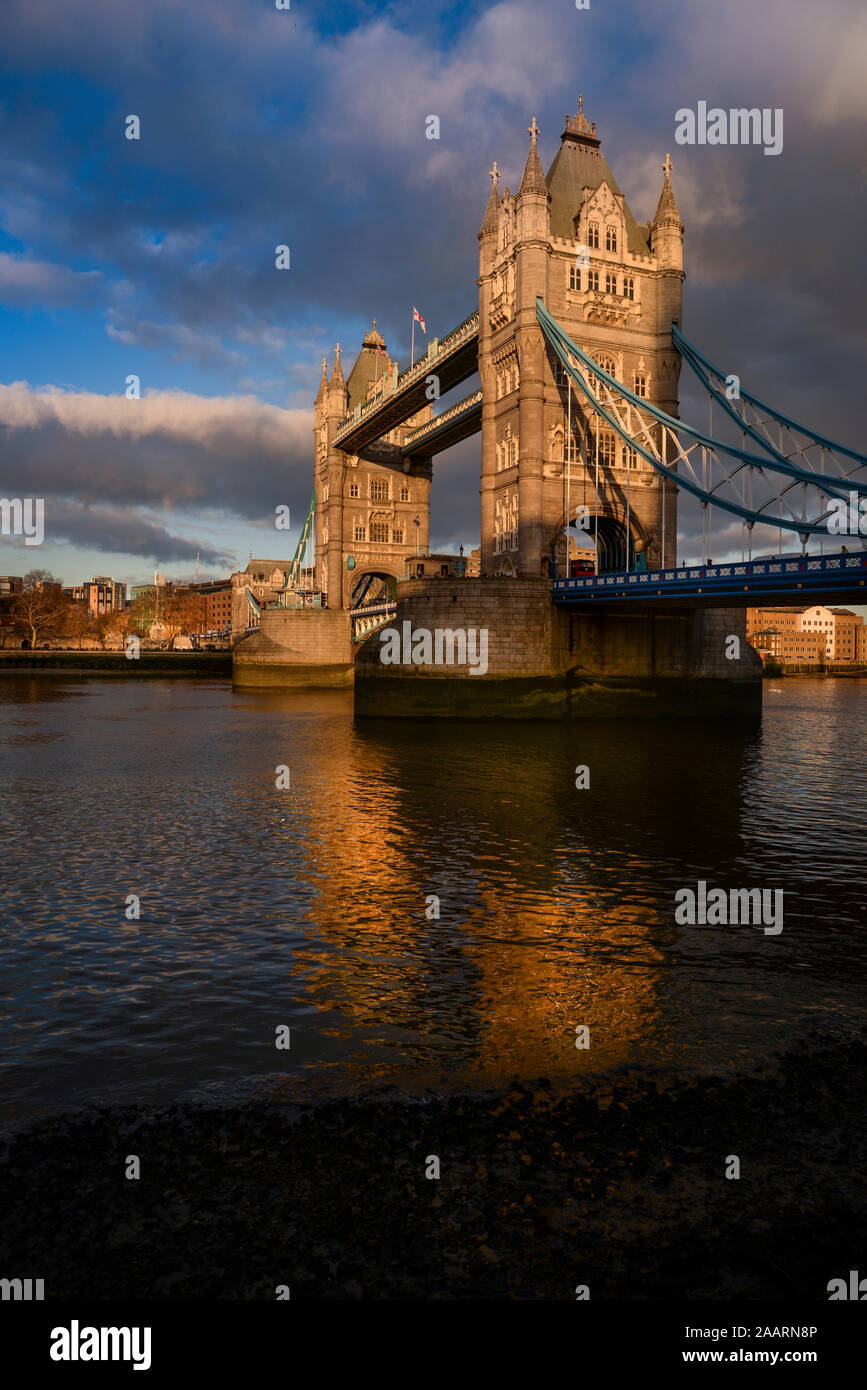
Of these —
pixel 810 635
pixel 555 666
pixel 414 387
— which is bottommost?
pixel 555 666

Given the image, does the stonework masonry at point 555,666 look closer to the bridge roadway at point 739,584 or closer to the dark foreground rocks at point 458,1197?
the bridge roadway at point 739,584

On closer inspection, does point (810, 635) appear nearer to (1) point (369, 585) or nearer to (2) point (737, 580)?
(1) point (369, 585)

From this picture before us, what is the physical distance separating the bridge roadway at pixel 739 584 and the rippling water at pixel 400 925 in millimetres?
7923

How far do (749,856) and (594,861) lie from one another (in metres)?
2.37

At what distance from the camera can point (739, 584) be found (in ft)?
98.6

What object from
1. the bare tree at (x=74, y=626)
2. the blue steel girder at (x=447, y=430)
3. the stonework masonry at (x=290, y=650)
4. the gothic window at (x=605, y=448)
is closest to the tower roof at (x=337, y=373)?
the blue steel girder at (x=447, y=430)

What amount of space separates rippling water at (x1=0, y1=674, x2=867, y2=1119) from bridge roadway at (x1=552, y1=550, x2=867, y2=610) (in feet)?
26.0

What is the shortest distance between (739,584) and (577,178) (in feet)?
83.5

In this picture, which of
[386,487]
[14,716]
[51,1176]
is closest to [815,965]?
[51,1176]

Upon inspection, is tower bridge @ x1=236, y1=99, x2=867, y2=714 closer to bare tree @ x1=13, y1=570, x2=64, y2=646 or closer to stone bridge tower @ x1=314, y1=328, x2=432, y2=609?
stone bridge tower @ x1=314, y1=328, x2=432, y2=609

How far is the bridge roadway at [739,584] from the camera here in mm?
26766

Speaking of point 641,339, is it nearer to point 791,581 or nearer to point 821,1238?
point 791,581

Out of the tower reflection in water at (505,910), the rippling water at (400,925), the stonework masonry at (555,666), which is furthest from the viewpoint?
the stonework masonry at (555,666)

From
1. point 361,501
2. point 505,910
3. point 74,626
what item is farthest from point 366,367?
point 505,910
